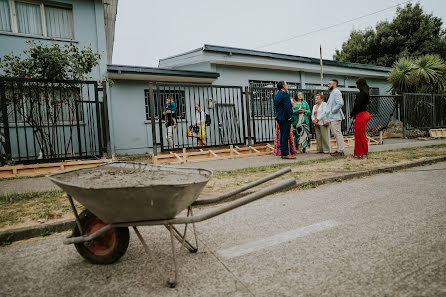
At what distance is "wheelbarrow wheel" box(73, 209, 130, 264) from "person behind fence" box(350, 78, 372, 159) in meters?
6.84

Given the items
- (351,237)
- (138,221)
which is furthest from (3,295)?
(351,237)

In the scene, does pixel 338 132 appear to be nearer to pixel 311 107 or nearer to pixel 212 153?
pixel 311 107

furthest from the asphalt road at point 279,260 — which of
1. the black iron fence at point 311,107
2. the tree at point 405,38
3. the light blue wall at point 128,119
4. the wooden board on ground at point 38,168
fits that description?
the tree at point 405,38

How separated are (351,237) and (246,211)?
54.4 inches

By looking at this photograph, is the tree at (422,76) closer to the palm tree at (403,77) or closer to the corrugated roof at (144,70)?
the palm tree at (403,77)

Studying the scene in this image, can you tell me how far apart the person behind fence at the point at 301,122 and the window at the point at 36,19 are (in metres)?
9.44

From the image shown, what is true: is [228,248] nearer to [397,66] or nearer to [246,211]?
[246,211]

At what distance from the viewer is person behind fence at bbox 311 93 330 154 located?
8.83m

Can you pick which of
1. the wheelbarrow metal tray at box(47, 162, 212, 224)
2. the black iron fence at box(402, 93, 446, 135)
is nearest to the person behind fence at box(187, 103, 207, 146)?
the wheelbarrow metal tray at box(47, 162, 212, 224)

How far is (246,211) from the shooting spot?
357 cm

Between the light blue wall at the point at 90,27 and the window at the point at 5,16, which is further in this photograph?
the light blue wall at the point at 90,27

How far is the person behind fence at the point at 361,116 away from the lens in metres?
7.09

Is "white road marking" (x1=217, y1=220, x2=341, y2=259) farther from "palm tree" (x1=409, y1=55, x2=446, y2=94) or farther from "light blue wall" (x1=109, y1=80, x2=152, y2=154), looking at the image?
"palm tree" (x1=409, y1=55, x2=446, y2=94)

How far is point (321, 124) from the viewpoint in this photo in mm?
8930
